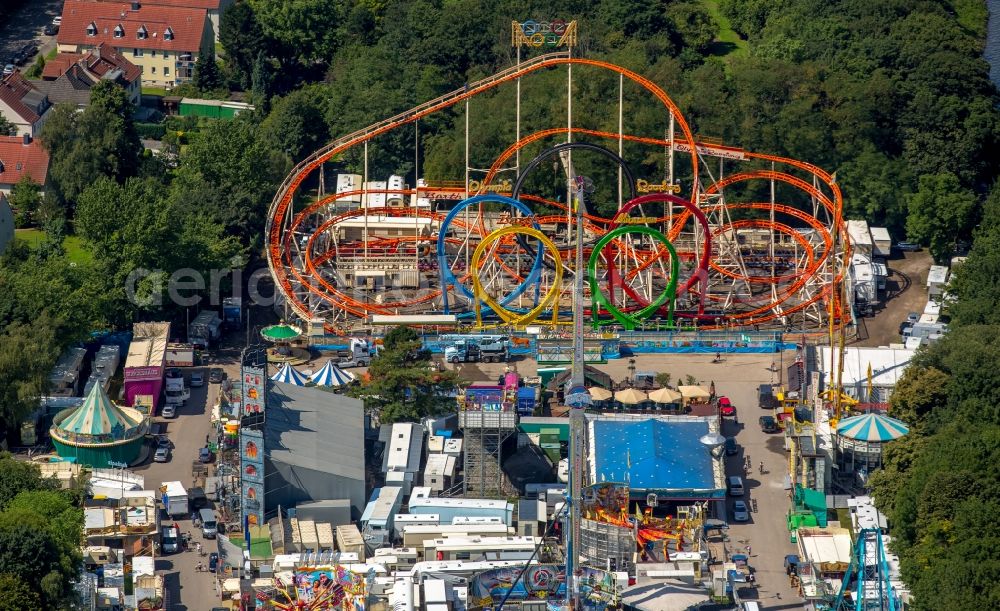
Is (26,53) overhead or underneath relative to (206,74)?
overhead

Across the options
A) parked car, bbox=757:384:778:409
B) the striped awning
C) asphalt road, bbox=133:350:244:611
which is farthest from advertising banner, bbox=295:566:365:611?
parked car, bbox=757:384:778:409

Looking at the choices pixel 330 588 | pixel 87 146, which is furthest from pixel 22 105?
pixel 330 588

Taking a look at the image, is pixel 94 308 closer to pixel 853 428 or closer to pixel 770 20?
pixel 853 428

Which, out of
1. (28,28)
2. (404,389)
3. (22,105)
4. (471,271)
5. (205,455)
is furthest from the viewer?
(28,28)

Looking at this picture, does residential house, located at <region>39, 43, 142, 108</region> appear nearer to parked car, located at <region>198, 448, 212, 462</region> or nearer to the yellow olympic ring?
the yellow olympic ring

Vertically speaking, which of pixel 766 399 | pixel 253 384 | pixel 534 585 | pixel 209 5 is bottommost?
pixel 534 585

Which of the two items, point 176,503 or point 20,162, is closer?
point 176,503

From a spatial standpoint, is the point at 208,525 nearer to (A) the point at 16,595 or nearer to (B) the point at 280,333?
(A) the point at 16,595

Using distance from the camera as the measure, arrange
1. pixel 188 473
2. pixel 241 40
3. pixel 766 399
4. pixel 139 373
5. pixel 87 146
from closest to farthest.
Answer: pixel 188 473 → pixel 139 373 → pixel 766 399 → pixel 87 146 → pixel 241 40
